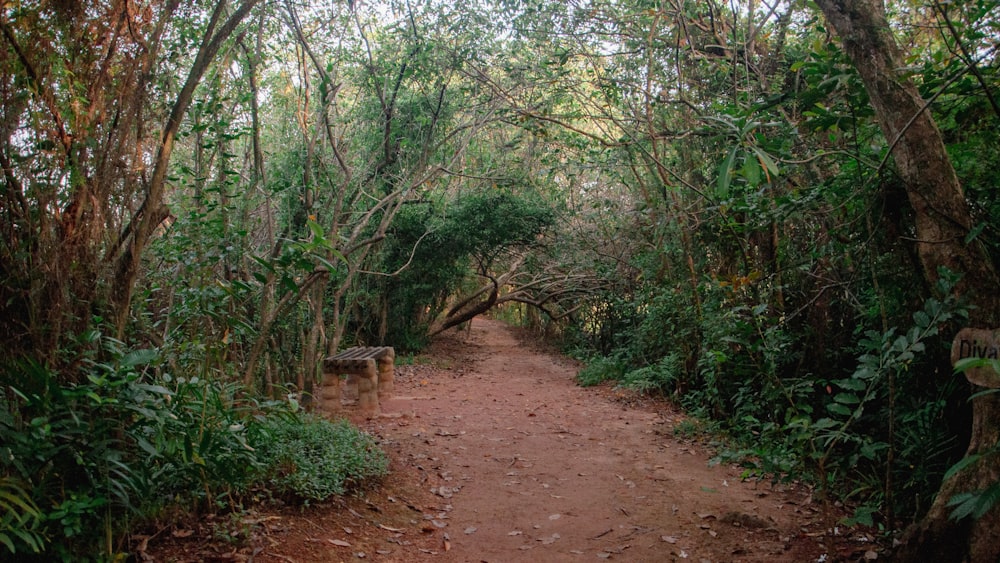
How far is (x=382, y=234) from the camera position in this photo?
6242 mm

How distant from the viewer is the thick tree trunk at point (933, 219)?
2828 millimetres

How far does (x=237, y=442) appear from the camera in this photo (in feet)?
10.8

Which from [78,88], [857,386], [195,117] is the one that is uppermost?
[195,117]

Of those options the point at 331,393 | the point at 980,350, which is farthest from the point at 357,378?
the point at 980,350

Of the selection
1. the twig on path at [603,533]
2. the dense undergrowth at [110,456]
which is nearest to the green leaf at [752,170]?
the dense undergrowth at [110,456]

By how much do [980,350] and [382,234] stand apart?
4.82m

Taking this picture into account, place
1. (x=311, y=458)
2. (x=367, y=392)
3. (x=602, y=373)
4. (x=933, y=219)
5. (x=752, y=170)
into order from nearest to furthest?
1. (x=752, y=170)
2. (x=933, y=219)
3. (x=311, y=458)
4. (x=367, y=392)
5. (x=602, y=373)

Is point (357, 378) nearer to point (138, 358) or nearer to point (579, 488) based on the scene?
point (579, 488)

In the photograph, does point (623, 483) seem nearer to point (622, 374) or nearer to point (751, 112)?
point (751, 112)

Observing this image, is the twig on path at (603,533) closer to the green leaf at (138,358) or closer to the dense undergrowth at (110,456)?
the dense undergrowth at (110,456)

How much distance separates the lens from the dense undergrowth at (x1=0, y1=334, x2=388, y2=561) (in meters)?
2.48

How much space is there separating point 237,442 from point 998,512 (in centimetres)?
355

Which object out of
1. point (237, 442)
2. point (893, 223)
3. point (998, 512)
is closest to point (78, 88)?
point (237, 442)

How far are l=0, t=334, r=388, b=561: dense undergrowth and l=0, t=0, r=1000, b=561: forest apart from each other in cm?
2
